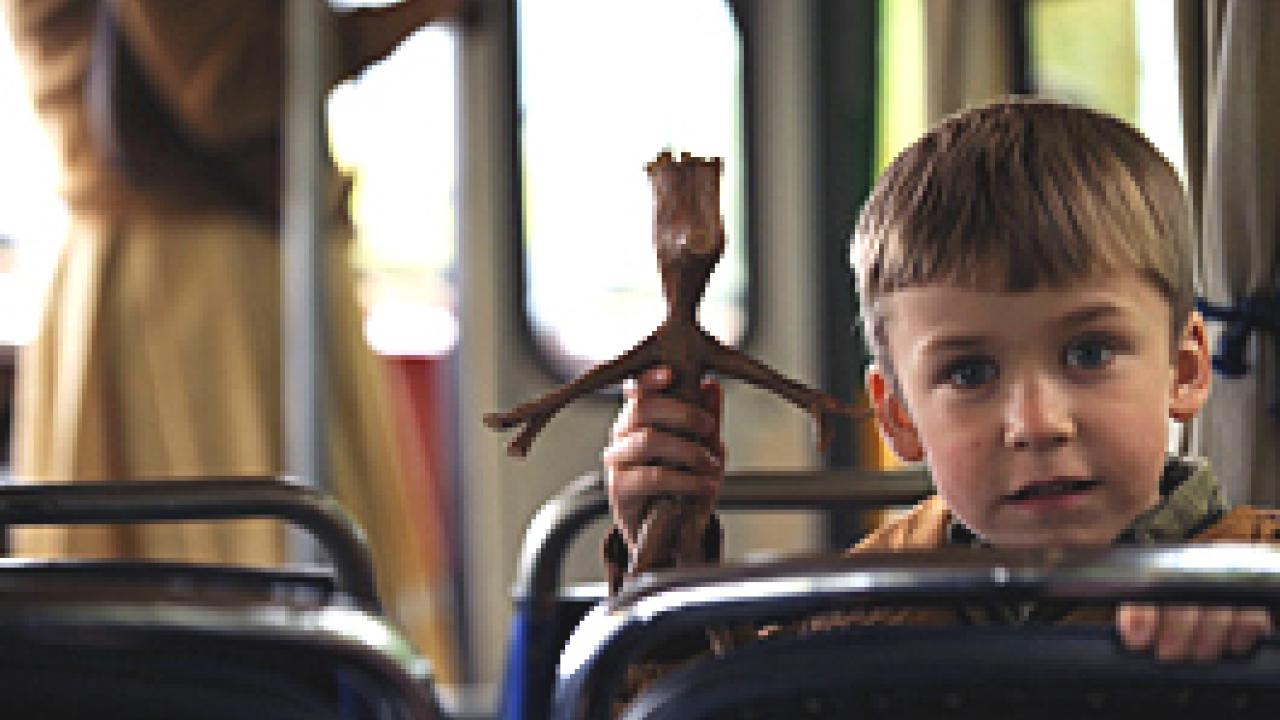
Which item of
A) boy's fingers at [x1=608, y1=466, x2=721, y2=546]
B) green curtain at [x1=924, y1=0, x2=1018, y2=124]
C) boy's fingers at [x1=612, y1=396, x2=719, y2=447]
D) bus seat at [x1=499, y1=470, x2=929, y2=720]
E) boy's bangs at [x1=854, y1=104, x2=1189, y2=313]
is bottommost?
bus seat at [x1=499, y1=470, x2=929, y2=720]

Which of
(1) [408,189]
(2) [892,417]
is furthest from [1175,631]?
(1) [408,189]

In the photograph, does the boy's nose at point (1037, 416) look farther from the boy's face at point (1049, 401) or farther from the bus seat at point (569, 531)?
the bus seat at point (569, 531)

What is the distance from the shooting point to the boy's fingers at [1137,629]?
624 millimetres

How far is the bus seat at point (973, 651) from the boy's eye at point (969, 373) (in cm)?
42

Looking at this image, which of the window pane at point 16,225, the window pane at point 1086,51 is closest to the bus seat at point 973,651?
the window pane at point 1086,51

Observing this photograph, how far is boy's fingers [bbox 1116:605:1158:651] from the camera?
624 mm

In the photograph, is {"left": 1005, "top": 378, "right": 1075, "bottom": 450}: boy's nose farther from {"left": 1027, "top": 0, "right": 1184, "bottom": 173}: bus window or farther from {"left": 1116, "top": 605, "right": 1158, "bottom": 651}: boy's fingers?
{"left": 1027, "top": 0, "right": 1184, "bottom": 173}: bus window

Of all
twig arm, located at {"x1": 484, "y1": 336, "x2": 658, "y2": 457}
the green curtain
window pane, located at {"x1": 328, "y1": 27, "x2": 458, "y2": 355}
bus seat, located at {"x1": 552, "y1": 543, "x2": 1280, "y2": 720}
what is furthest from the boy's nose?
window pane, located at {"x1": 328, "y1": 27, "x2": 458, "y2": 355}

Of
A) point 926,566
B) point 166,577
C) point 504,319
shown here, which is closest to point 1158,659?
point 926,566

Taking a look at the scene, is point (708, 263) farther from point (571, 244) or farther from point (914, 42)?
point (571, 244)

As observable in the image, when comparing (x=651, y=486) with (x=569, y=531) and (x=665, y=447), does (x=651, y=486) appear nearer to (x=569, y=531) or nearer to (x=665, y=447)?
(x=665, y=447)

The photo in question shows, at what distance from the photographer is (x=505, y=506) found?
4.39m

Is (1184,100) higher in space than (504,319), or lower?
higher

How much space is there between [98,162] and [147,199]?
108mm
